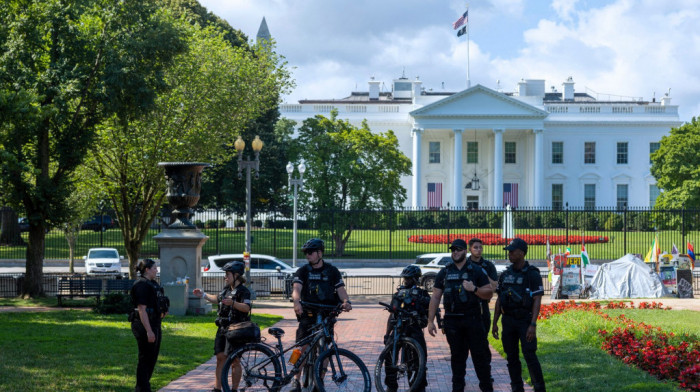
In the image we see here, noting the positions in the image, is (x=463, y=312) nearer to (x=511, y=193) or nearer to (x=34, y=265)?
(x=34, y=265)

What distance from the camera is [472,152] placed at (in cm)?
7162

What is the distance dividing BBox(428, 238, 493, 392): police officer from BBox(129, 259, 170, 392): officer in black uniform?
3111 mm

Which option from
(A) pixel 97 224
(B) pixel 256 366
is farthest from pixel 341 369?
(A) pixel 97 224

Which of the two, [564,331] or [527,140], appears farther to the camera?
[527,140]

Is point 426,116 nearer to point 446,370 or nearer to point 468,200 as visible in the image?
point 468,200

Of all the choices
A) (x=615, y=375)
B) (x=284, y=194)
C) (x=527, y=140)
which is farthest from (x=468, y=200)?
(x=615, y=375)

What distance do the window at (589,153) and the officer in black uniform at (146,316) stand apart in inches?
2671

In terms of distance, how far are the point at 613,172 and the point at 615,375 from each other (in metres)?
66.1

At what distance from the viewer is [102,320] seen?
16.7 metres

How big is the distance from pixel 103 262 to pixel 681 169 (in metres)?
40.0

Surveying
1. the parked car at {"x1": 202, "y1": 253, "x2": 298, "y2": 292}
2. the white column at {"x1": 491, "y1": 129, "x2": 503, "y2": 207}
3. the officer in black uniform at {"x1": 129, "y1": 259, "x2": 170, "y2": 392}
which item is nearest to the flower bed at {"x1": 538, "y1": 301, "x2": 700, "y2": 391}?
the officer in black uniform at {"x1": 129, "y1": 259, "x2": 170, "y2": 392}

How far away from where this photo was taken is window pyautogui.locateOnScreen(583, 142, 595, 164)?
72188 mm

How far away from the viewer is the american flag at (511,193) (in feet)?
232

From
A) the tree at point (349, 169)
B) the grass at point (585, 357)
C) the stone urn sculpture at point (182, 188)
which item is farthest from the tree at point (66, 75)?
the tree at point (349, 169)
